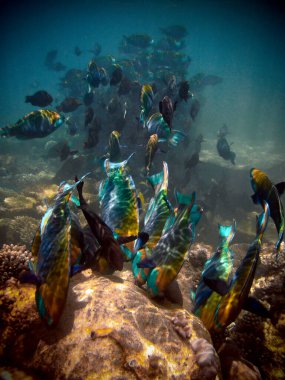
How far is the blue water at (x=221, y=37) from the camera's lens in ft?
101

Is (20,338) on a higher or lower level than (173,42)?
lower

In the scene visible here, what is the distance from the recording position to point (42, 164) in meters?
20.0

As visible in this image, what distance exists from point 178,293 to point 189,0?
127ft

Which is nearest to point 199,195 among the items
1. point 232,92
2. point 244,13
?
point 244,13

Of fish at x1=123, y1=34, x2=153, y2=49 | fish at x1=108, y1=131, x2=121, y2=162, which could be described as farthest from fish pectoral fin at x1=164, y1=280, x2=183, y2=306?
fish at x1=123, y1=34, x2=153, y2=49

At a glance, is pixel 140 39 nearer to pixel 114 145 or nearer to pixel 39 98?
pixel 39 98

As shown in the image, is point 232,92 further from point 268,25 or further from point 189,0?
point 189,0

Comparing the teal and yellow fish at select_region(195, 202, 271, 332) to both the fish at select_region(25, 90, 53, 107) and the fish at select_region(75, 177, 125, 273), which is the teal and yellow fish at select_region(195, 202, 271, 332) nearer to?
the fish at select_region(75, 177, 125, 273)

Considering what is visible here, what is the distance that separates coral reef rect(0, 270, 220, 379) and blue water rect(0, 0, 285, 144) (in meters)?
27.6

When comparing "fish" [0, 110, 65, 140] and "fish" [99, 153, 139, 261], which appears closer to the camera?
"fish" [99, 153, 139, 261]

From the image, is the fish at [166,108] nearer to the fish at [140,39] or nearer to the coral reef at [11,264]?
the coral reef at [11,264]

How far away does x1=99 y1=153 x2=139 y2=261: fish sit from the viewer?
222 centimetres

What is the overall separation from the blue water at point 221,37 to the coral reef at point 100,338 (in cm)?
2755

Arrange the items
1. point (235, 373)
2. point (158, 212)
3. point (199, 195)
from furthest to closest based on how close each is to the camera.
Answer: point (199, 195) < point (158, 212) < point (235, 373)
